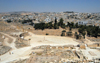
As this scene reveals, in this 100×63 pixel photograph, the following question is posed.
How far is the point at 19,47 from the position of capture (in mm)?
18766

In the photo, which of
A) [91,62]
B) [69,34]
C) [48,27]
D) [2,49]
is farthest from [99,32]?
[2,49]

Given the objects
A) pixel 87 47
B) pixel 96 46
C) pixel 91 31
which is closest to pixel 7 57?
pixel 87 47

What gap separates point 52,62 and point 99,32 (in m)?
22.2

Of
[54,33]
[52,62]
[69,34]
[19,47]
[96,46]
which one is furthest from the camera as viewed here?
[54,33]

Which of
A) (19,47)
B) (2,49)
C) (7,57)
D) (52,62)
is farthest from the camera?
(19,47)

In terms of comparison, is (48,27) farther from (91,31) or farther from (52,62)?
(52,62)

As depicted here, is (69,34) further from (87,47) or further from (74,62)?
(74,62)

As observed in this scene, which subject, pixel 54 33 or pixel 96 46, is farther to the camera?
pixel 54 33

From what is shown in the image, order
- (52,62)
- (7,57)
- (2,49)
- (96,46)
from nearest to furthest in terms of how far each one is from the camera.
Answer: (52,62), (7,57), (2,49), (96,46)

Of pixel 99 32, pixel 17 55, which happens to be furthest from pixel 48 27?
pixel 17 55

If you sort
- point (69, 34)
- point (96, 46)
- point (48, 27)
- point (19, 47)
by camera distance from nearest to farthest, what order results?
point (19, 47) < point (96, 46) < point (69, 34) < point (48, 27)

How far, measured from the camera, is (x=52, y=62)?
467 inches

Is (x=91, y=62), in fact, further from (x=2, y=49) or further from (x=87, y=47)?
(x=2, y=49)

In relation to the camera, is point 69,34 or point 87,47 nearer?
point 87,47
